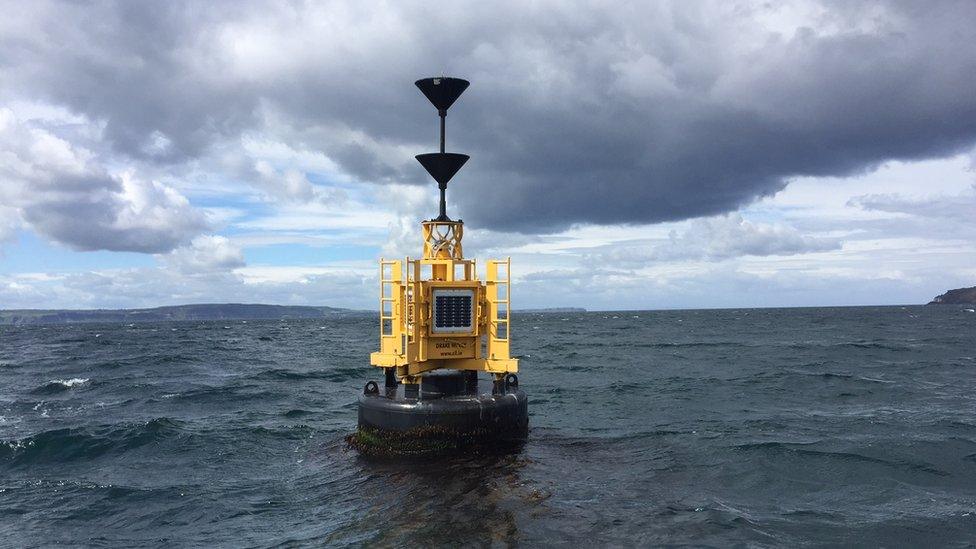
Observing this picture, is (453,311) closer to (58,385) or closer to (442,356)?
(442,356)

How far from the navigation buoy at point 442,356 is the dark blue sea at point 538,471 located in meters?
0.71

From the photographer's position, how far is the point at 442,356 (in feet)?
56.1

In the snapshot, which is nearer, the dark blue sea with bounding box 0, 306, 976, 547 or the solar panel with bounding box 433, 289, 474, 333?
the dark blue sea with bounding box 0, 306, 976, 547

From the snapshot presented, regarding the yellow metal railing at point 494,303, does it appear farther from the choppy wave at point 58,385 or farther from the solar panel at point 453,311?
the choppy wave at point 58,385

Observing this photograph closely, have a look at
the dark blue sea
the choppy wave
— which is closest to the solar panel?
the dark blue sea

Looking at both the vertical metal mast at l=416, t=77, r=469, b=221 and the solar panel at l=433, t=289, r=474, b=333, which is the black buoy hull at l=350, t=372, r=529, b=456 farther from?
the vertical metal mast at l=416, t=77, r=469, b=221

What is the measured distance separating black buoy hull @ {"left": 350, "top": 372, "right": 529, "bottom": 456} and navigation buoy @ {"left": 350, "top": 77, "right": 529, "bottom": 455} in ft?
0.08

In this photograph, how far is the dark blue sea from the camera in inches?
447

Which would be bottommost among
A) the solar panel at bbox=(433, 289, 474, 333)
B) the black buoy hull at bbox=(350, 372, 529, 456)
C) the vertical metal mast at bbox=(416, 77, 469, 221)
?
the black buoy hull at bbox=(350, 372, 529, 456)

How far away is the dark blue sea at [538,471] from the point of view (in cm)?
1134

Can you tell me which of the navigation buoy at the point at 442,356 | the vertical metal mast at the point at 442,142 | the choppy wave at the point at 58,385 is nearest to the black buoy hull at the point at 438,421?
the navigation buoy at the point at 442,356

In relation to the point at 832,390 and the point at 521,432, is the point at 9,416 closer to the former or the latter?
the point at 521,432

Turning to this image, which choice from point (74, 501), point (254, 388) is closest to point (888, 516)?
point (74, 501)

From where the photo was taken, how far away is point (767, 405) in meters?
24.3
